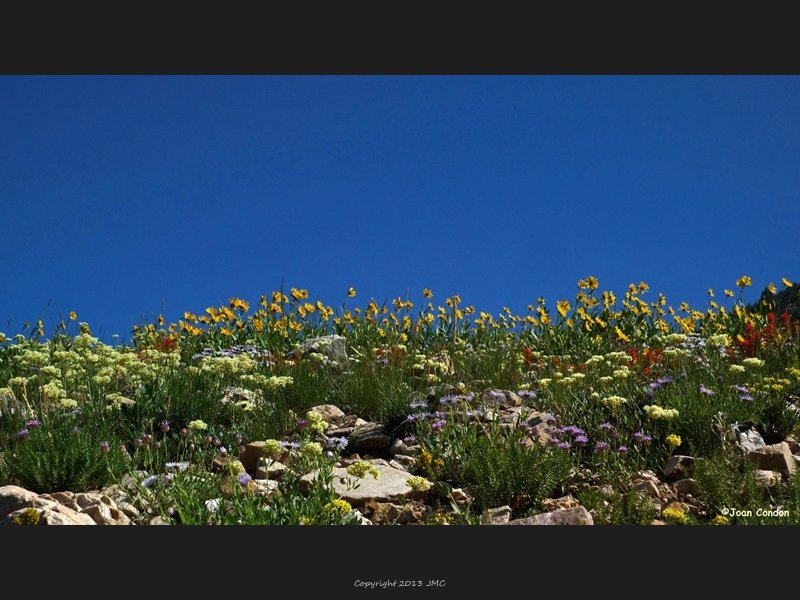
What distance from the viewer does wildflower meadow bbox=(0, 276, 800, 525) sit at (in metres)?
4.22

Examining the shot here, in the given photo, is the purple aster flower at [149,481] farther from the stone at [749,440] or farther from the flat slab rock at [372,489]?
the stone at [749,440]

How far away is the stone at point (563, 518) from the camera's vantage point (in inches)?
153

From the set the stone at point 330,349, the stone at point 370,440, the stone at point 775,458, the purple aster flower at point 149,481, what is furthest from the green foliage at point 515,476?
the stone at point 330,349

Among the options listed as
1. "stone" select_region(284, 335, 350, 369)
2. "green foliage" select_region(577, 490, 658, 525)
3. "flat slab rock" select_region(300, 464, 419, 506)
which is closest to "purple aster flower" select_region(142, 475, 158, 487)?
"flat slab rock" select_region(300, 464, 419, 506)

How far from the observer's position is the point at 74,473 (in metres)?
4.69

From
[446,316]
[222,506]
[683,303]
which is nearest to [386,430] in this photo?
[222,506]

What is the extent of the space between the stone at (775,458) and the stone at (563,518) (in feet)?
5.69

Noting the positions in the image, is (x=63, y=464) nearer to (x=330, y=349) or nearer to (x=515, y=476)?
(x=515, y=476)

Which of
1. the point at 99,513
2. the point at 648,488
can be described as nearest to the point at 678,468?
the point at 648,488

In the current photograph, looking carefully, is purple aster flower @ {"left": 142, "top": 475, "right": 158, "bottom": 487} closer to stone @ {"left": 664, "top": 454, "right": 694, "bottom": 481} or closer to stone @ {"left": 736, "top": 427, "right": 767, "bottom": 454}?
stone @ {"left": 664, "top": 454, "right": 694, "bottom": 481}

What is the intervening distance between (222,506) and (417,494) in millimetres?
1364

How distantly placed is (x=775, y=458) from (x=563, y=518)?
2001 mm
